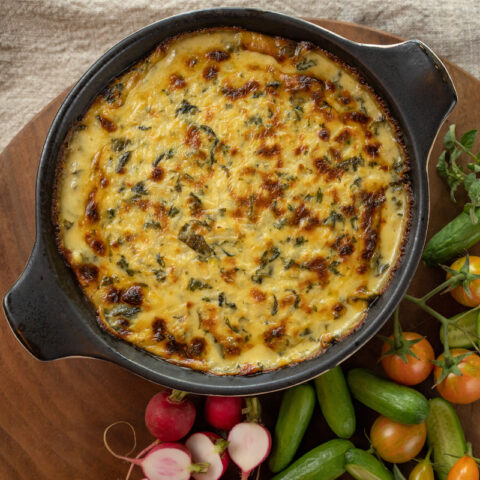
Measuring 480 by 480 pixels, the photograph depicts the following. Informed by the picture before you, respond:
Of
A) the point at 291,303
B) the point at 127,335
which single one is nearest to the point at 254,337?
the point at 291,303

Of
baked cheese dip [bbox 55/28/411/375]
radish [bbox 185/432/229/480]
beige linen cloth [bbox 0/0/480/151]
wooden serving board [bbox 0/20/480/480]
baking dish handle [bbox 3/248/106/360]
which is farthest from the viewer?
beige linen cloth [bbox 0/0/480/151]

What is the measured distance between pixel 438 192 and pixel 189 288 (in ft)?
4.18

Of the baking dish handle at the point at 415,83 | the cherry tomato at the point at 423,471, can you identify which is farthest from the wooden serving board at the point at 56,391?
the baking dish handle at the point at 415,83

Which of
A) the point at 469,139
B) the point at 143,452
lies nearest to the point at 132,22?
the point at 469,139

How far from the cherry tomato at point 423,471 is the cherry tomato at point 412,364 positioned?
13.8 inches

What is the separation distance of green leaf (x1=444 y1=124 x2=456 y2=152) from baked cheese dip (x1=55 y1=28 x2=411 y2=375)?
0.40 meters

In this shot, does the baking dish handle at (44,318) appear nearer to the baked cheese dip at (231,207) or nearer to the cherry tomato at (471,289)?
the baked cheese dip at (231,207)

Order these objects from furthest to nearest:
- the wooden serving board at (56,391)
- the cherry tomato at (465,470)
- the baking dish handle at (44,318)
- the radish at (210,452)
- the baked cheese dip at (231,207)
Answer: the wooden serving board at (56,391) < the radish at (210,452) < the cherry tomato at (465,470) < the baked cheese dip at (231,207) < the baking dish handle at (44,318)

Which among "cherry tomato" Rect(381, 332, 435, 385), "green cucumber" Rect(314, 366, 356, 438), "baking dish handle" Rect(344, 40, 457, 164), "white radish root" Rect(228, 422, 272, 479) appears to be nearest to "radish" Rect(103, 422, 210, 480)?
"white radish root" Rect(228, 422, 272, 479)

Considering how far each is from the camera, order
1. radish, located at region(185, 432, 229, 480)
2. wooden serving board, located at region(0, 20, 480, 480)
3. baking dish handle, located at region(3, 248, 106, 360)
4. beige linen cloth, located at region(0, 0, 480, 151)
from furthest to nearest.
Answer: beige linen cloth, located at region(0, 0, 480, 151)
wooden serving board, located at region(0, 20, 480, 480)
radish, located at region(185, 432, 229, 480)
baking dish handle, located at region(3, 248, 106, 360)

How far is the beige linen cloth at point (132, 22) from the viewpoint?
3.08 metres

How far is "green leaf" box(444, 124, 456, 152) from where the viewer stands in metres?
2.64

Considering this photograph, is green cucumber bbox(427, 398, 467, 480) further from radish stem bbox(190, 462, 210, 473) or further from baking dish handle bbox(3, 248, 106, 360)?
baking dish handle bbox(3, 248, 106, 360)

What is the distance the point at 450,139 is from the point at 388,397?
46.4 inches
